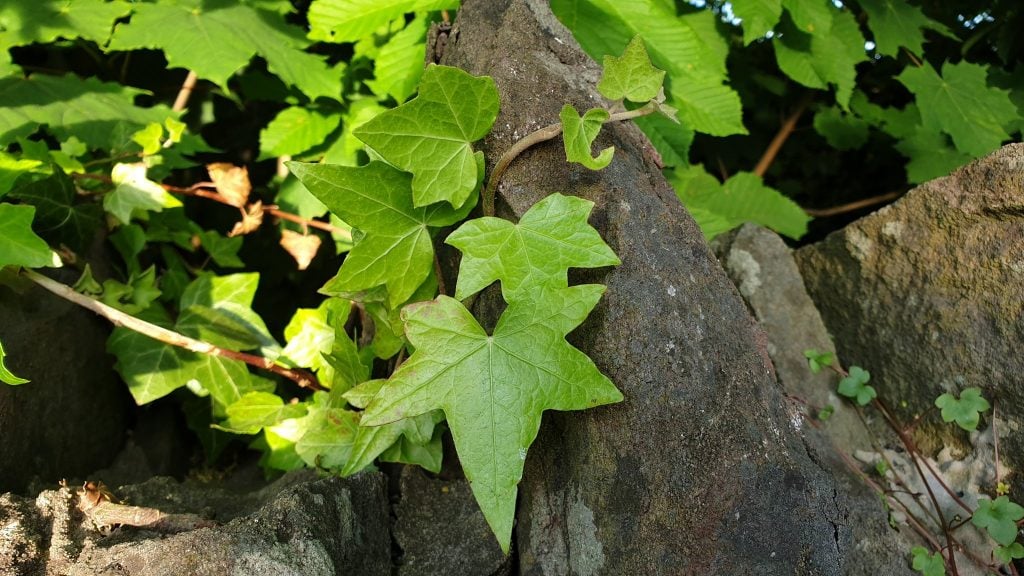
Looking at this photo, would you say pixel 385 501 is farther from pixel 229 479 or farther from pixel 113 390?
pixel 113 390

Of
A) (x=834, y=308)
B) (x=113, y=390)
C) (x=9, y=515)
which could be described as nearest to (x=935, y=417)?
(x=834, y=308)

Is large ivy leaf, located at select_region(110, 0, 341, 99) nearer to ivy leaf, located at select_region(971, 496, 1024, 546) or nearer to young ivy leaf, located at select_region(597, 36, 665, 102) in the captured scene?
young ivy leaf, located at select_region(597, 36, 665, 102)

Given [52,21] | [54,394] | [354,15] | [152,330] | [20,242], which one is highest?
[354,15]

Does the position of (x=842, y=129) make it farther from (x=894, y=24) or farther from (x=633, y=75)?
(x=633, y=75)

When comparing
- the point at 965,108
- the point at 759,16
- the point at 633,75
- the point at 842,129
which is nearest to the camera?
the point at 633,75

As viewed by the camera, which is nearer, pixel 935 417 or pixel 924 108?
pixel 935 417

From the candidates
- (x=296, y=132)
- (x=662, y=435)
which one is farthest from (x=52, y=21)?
(x=662, y=435)
